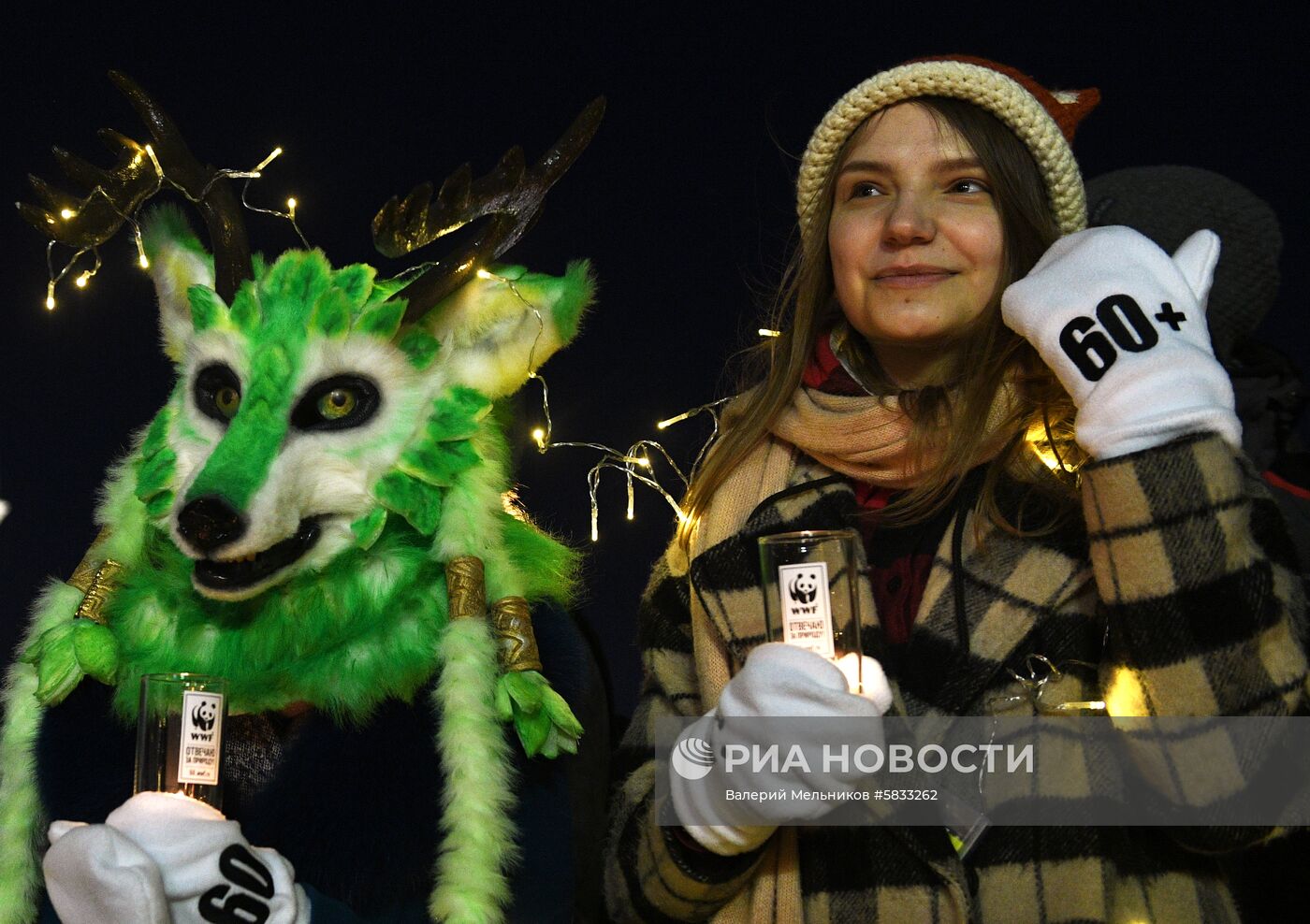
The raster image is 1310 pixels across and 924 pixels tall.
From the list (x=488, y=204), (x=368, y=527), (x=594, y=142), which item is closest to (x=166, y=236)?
(x=488, y=204)

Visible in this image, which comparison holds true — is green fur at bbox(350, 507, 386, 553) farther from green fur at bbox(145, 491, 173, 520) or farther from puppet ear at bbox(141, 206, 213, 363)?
puppet ear at bbox(141, 206, 213, 363)

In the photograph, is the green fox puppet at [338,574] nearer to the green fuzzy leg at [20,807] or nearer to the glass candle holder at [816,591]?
the green fuzzy leg at [20,807]

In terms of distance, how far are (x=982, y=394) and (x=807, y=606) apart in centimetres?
46

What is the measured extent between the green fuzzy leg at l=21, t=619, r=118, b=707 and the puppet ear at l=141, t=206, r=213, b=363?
42 cm

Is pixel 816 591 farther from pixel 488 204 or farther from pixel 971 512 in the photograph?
pixel 488 204

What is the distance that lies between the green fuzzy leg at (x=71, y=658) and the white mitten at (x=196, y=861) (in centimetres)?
26

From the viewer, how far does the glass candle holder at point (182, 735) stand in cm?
154

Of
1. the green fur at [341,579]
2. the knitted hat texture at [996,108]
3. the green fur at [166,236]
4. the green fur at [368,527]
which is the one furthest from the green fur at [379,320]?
the knitted hat texture at [996,108]

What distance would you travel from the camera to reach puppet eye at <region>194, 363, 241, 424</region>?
1835 millimetres

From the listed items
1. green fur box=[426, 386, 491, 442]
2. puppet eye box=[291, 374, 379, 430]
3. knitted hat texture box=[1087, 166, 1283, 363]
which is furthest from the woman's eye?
knitted hat texture box=[1087, 166, 1283, 363]

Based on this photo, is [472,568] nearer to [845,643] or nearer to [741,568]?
[741,568]

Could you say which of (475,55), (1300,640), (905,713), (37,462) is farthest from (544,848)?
(475,55)

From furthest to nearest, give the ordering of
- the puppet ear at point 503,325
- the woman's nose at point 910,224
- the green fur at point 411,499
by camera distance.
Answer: the puppet ear at point 503,325 < the green fur at point 411,499 < the woman's nose at point 910,224

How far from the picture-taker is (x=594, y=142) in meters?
3.16
